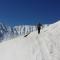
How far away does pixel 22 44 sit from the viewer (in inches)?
357

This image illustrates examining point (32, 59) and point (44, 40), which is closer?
point (32, 59)

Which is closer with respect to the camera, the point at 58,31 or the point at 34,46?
the point at 34,46

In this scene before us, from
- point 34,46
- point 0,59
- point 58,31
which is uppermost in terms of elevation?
point 58,31

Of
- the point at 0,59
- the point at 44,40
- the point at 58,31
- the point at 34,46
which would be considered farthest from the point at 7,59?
the point at 58,31

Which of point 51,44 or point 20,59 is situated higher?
point 51,44

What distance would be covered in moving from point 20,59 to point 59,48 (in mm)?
1613

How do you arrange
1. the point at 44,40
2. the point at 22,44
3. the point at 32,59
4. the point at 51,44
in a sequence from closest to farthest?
the point at 32,59, the point at 51,44, the point at 44,40, the point at 22,44

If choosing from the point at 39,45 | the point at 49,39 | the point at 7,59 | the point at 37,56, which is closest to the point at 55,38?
the point at 49,39

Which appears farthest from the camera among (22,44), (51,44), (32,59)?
(22,44)

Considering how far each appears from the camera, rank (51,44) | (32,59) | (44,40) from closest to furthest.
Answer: (32,59) → (51,44) → (44,40)

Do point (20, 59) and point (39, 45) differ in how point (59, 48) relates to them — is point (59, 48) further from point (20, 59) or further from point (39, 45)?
point (20, 59)

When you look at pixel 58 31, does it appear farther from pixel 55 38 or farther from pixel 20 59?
pixel 20 59

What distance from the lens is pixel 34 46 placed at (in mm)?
8164

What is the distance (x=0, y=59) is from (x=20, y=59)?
3.94 feet
